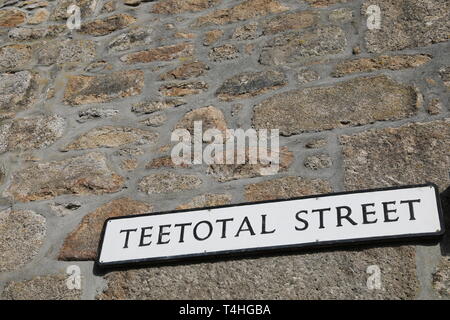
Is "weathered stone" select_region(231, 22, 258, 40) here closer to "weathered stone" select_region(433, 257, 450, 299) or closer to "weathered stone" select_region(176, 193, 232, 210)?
"weathered stone" select_region(176, 193, 232, 210)

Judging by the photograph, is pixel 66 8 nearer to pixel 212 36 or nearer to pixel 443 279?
pixel 212 36

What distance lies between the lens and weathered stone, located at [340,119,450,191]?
1.73m

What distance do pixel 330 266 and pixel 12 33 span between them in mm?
2013

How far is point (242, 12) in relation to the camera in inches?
97.7

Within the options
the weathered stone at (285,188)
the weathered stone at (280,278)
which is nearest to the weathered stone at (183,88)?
the weathered stone at (285,188)

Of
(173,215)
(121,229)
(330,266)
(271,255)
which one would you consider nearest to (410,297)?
(330,266)

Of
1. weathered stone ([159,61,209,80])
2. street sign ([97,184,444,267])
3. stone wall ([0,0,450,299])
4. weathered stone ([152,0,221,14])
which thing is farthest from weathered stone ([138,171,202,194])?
weathered stone ([152,0,221,14])

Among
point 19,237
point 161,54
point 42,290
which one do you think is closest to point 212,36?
point 161,54

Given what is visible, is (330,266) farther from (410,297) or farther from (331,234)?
(410,297)

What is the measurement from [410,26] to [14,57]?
1.76 metres

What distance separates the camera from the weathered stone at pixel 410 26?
209cm

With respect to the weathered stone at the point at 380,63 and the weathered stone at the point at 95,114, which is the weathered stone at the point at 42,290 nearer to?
the weathered stone at the point at 95,114

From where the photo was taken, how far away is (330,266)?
162cm

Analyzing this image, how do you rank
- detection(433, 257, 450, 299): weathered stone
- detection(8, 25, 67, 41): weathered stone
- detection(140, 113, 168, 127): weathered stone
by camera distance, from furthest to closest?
1. detection(8, 25, 67, 41): weathered stone
2. detection(140, 113, 168, 127): weathered stone
3. detection(433, 257, 450, 299): weathered stone
